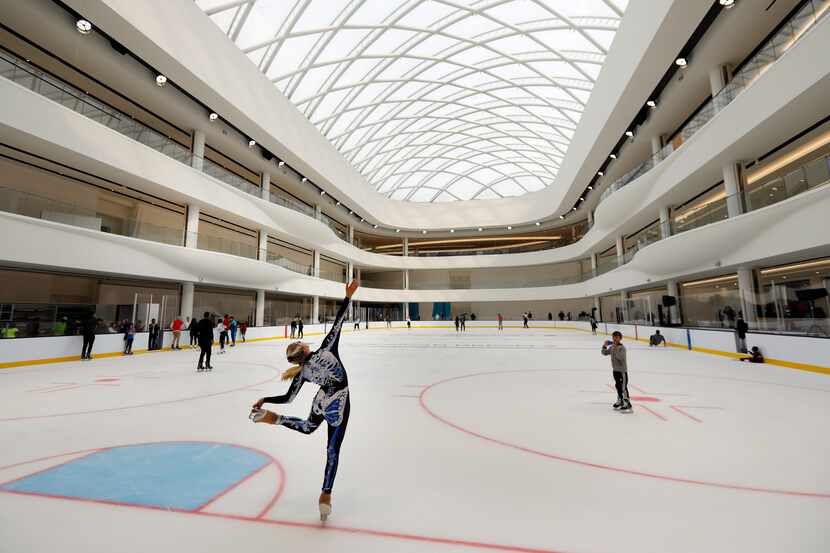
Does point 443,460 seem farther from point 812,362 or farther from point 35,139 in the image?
point 35,139

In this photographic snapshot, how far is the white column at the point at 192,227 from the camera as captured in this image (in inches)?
800

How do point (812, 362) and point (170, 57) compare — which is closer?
point (812, 362)

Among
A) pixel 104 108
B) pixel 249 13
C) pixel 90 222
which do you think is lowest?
pixel 90 222

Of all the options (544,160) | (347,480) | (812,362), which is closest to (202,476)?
(347,480)

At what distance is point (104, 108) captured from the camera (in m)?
16.1

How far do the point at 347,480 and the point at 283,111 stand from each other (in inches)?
1061

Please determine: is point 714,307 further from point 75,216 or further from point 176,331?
point 75,216

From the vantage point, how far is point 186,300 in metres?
21.5

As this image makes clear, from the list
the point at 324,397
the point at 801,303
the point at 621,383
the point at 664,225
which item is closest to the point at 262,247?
the point at 621,383

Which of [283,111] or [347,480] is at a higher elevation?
[283,111]

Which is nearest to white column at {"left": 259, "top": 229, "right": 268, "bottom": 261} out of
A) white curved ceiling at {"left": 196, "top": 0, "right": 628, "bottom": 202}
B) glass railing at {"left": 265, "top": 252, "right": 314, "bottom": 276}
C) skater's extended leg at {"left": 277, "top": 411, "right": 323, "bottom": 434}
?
glass railing at {"left": 265, "top": 252, "right": 314, "bottom": 276}

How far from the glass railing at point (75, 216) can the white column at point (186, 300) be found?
10.3ft

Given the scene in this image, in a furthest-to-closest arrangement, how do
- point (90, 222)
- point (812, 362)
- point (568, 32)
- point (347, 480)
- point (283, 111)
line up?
point (283, 111)
point (568, 32)
point (90, 222)
point (812, 362)
point (347, 480)

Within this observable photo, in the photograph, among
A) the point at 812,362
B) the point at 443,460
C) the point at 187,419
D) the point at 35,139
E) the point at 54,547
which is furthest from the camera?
the point at 35,139
